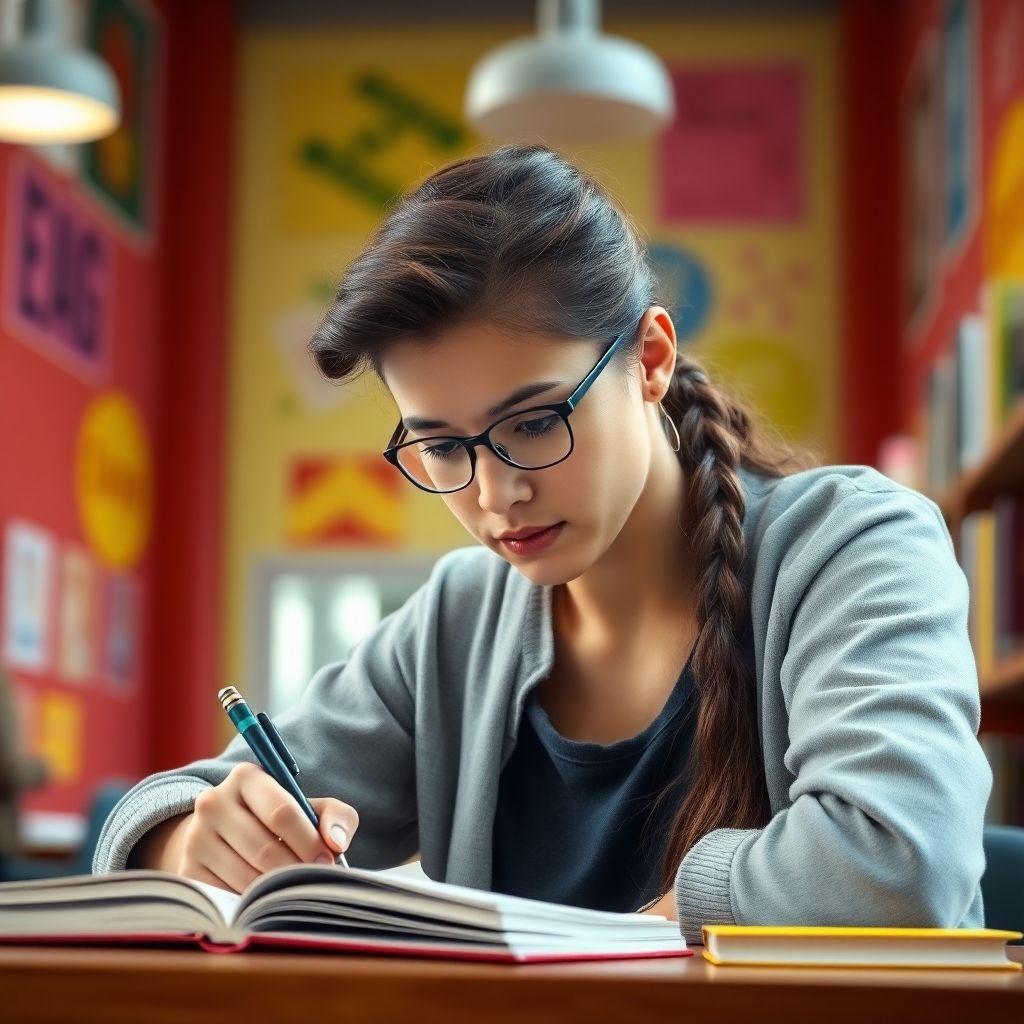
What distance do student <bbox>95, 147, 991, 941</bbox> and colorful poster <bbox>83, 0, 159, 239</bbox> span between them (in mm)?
4398

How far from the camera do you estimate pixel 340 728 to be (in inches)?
62.6

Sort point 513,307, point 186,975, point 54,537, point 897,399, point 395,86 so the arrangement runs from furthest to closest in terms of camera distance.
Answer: point 395,86, point 897,399, point 54,537, point 513,307, point 186,975

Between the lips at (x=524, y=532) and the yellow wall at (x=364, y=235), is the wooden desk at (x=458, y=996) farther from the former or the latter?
the yellow wall at (x=364, y=235)

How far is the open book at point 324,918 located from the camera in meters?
0.81

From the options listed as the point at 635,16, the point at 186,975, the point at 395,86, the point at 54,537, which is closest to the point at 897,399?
the point at 635,16

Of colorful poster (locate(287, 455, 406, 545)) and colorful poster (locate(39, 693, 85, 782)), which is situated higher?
colorful poster (locate(287, 455, 406, 545))

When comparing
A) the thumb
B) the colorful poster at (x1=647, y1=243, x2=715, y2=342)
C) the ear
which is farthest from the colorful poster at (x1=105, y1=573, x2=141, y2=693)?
the thumb

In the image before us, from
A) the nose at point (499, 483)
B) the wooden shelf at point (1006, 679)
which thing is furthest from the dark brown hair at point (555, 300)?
the wooden shelf at point (1006, 679)

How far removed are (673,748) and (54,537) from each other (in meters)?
4.13

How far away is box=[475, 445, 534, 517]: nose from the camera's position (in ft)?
4.39

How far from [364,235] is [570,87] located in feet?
7.98

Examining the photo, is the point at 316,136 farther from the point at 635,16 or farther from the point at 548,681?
the point at 548,681

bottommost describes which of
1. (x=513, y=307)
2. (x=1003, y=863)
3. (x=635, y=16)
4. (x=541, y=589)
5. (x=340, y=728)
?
(x=1003, y=863)

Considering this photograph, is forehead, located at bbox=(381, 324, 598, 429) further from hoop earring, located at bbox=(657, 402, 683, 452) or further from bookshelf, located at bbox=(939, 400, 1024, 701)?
bookshelf, located at bbox=(939, 400, 1024, 701)
